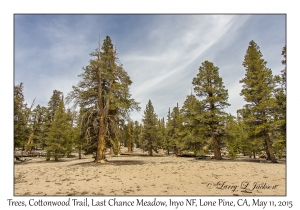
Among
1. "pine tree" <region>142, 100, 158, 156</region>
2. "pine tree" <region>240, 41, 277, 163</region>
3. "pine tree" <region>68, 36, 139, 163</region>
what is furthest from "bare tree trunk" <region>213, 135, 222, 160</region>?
"pine tree" <region>142, 100, 158, 156</region>

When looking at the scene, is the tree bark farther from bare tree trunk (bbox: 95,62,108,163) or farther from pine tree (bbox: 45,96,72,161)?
pine tree (bbox: 45,96,72,161)

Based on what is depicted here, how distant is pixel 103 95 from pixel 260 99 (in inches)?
721

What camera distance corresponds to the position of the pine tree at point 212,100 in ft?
68.8

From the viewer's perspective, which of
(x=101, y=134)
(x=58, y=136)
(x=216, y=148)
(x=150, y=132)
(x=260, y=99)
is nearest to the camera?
(x=101, y=134)

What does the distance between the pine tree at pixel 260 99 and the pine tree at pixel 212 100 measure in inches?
108

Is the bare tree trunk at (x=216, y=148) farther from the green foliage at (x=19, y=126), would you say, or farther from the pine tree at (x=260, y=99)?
the green foliage at (x=19, y=126)

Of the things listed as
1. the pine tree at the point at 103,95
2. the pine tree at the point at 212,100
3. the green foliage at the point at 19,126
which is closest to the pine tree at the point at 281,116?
the pine tree at the point at 212,100

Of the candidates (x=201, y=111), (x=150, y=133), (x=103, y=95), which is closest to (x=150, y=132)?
(x=150, y=133)

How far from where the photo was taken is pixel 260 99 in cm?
1959

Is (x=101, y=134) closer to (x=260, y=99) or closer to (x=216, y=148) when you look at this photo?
(x=216, y=148)

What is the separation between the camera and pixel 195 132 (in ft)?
73.5
